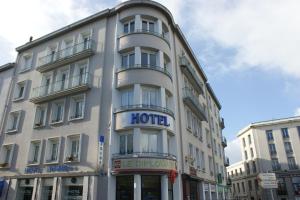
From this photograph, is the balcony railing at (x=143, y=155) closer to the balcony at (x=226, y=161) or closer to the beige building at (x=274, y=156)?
the balcony at (x=226, y=161)

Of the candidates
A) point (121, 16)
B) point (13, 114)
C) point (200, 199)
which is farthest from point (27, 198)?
point (121, 16)

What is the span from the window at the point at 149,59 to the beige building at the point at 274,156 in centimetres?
4103

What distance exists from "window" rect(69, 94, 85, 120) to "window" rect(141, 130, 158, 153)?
221 inches

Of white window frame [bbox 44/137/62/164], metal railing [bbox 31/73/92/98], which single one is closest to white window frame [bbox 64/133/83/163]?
white window frame [bbox 44/137/62/164]

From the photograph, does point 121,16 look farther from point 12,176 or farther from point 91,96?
point 12,176

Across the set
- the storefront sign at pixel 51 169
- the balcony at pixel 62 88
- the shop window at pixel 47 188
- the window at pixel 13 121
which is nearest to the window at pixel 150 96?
the balcony at pixel 62 88

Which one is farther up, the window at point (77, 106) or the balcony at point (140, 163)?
the window at point (77, 106)

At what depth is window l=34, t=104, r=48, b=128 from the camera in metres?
21.8

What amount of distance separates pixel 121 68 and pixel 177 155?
306 inches


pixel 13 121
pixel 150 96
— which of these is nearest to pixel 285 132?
pixel 150 96

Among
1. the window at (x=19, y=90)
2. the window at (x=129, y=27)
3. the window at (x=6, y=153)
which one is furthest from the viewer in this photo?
the window at (x=19, y=90)

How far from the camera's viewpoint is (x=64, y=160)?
19.0 metres

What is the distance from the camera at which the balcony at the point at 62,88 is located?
798 inches

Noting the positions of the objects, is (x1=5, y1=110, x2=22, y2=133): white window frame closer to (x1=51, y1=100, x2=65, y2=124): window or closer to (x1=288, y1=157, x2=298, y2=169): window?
(x1=51, y1=100, x2=65, y2=124): window
